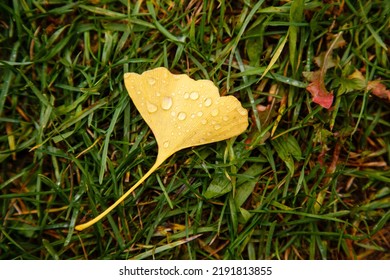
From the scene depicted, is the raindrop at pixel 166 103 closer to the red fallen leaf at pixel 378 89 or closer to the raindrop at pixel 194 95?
the raindrop at pixel 194 95

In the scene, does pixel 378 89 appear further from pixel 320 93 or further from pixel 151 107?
pixel 151 107

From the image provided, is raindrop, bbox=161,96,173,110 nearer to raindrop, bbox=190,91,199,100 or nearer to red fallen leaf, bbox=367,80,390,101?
raindrop, bbox=190,91,199,100

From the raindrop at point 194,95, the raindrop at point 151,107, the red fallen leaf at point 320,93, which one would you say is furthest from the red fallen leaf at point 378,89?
the raindrop at point 151,107

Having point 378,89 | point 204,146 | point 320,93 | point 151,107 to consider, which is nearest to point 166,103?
point 151,107

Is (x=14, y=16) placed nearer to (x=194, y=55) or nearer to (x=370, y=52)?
(x=194, y=55)

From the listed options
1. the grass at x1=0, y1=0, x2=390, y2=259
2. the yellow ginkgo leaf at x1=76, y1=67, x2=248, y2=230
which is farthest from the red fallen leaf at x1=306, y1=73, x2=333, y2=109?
the yellow ginkgo leaf at x1=76, y1=67, x2=248, y2=230

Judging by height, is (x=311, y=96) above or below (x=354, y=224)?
above
